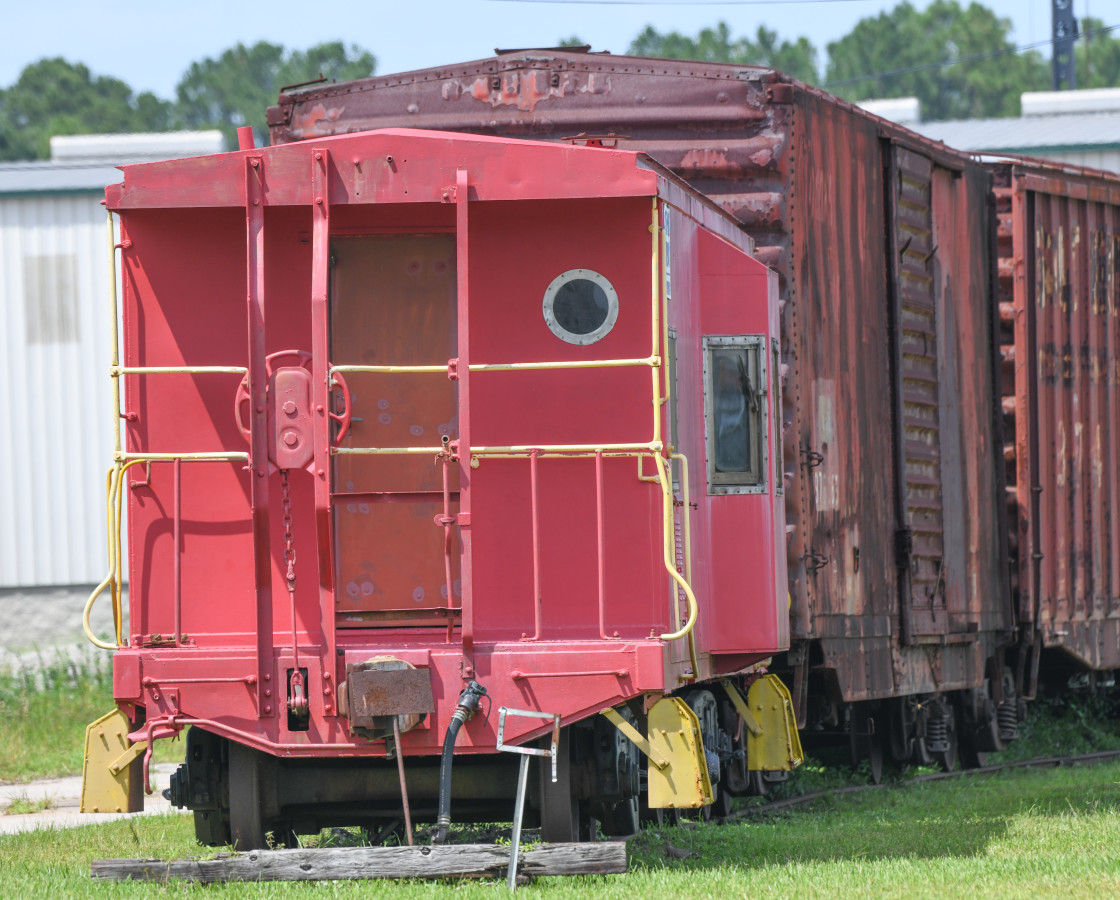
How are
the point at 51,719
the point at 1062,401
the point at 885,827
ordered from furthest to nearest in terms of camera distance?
the point at 51,719, the point at 1062,401, the point at 885,827

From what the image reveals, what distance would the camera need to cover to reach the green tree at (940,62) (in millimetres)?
93562

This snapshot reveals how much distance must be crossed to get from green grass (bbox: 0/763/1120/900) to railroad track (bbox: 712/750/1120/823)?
0.15 metres

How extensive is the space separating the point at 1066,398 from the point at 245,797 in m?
8.41

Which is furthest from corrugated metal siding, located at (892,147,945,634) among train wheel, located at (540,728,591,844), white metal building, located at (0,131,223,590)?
white metal building, located at (0,131,223,590)

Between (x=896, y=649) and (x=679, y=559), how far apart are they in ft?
12.6

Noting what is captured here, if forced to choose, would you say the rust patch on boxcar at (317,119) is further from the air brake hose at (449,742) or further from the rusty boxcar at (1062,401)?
the rusty boxcar at (1062,401)

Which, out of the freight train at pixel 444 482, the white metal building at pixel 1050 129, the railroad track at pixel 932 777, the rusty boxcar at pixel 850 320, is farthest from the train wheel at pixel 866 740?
the white metal building at pixel 1050 129

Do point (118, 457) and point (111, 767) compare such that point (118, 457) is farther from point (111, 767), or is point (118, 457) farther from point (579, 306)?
point (579, 306)

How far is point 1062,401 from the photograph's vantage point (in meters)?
13.9

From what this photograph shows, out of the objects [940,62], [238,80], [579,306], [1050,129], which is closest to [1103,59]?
[940,62]

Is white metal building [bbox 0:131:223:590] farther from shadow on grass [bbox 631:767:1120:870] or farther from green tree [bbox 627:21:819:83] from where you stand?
green tree [bbox 627:21:819:83]

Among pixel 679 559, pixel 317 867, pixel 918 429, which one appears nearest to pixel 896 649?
pixel 918 429

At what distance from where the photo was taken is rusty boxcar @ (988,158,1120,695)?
1338 cm

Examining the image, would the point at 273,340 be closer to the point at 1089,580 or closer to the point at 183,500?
the point at 183,500
